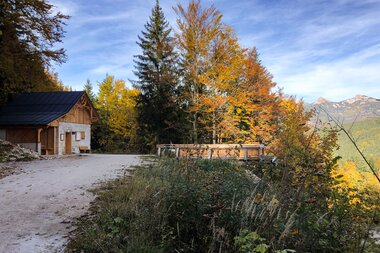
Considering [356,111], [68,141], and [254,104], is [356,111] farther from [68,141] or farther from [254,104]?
[68,141]

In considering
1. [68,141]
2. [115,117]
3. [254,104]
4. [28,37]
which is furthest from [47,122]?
[254,104]

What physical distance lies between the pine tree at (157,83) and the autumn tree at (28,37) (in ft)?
26.6

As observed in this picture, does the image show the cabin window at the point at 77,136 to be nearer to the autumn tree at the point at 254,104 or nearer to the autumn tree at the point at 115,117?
the autumn tree at the point at 115,117

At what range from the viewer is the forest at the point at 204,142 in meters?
3.22

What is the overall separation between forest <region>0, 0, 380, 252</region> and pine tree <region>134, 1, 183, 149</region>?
0.11 meters

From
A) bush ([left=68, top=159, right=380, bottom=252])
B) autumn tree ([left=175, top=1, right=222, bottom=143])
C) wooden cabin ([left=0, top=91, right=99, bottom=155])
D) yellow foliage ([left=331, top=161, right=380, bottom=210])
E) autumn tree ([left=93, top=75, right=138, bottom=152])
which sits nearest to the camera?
bush ([left=68, top=159, right=380, bottom=252])

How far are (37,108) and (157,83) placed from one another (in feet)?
32.9

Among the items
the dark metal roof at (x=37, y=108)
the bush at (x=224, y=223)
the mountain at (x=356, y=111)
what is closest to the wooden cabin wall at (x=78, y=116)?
the dark metal roof at (x=37, y=108)

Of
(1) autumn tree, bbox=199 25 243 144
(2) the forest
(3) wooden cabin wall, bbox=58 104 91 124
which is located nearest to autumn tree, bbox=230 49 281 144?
(2) the forest

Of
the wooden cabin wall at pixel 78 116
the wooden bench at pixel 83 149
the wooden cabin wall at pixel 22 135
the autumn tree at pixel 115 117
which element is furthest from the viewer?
the autumn tree at pixel 115 117

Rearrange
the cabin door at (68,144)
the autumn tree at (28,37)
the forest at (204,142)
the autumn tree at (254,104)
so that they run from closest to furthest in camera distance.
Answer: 1. the forest at (204,142)
2. the autumn tree at (28,37)
3. the autumn tree at (254,104)
4. the cabin door at (68,144)

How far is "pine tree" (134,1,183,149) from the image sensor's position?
24188 mm

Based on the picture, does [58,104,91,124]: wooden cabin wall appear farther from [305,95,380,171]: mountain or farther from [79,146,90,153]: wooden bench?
[305,95,380,171]: mountain

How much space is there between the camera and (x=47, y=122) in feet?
61.6
